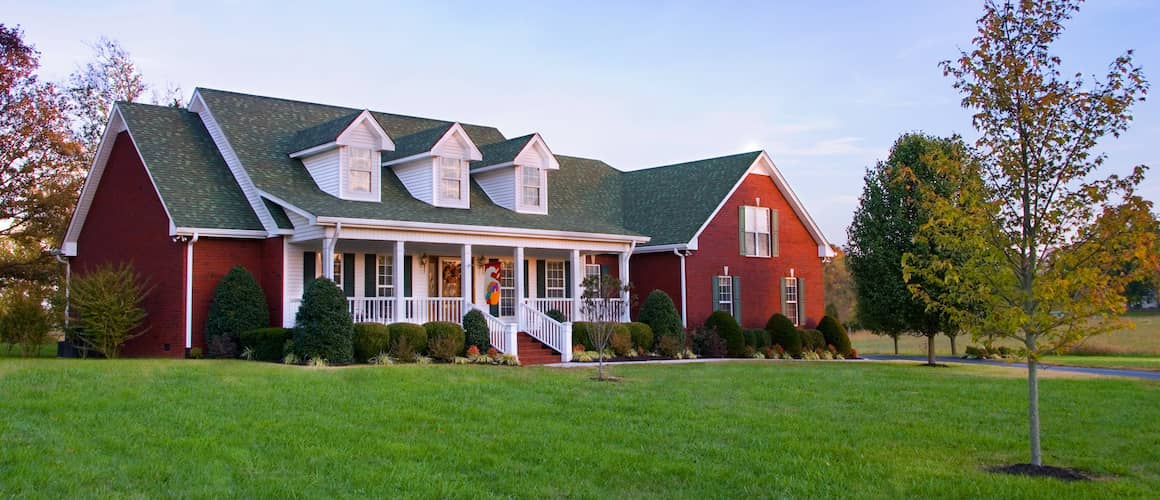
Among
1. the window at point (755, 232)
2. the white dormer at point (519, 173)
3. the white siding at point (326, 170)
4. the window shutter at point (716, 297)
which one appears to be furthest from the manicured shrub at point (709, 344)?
the white siding at point (326, 170)

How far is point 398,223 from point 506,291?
6.37 m

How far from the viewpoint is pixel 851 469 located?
9891 mm

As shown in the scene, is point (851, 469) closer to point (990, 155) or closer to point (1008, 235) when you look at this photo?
point (1008, 235)

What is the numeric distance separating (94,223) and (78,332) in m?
4.93

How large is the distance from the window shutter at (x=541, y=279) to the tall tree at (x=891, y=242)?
9.35 metres

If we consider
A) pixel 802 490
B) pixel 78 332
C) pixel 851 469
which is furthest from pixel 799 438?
pixel 78 332

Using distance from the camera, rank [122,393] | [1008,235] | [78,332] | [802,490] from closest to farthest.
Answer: [802,490] → [1008,235] → [122,393] → [78,332]

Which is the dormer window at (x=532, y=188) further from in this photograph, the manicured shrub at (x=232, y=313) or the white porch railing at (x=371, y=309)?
the manicured shrub at (x=232, y=313)

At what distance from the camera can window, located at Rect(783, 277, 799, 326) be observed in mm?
32219

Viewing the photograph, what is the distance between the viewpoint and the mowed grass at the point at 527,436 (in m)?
9.13

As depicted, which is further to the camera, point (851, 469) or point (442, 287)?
point (442, 287)

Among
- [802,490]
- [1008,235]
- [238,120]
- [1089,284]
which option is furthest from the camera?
[238,120]

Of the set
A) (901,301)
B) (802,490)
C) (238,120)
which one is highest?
(238,120)

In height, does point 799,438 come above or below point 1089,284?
below
